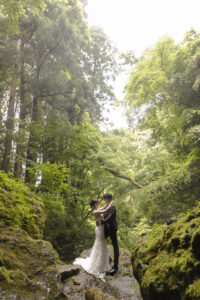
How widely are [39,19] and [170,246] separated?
10832mm

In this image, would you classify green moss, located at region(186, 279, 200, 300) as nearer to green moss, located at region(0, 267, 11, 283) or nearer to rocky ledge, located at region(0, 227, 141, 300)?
rocky ledge, located at region(0, 227, 141, 300)

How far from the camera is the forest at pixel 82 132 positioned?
7297mm

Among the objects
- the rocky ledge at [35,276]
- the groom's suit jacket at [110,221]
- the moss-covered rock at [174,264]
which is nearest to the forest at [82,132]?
the groom's suit jacket at [110,221]

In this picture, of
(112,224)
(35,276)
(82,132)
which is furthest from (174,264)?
(82,132)

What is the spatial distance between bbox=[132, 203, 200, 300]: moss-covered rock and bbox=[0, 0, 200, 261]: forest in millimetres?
4518

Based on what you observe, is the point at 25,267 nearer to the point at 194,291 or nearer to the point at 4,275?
the point at 4,275

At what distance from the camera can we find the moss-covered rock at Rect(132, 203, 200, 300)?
68.5 inches

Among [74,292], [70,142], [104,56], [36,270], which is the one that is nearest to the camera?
[36,270]

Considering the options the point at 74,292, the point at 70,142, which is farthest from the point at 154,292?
the point at 70,142

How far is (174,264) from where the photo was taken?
75.9 inches

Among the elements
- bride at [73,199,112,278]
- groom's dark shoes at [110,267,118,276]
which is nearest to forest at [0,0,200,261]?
bride at [73,199,112,278]

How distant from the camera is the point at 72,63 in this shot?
428 inches

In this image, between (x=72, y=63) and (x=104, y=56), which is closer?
(x=72, y=63)

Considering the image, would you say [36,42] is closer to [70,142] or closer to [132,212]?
[70,142]
